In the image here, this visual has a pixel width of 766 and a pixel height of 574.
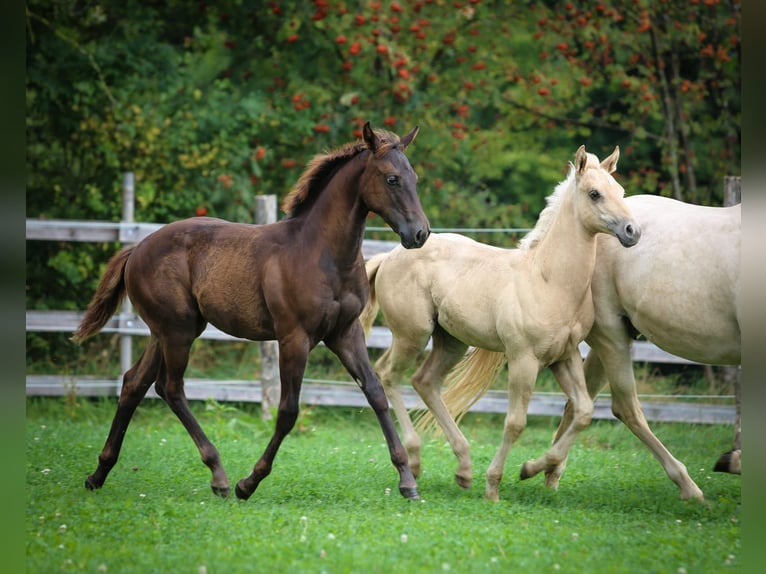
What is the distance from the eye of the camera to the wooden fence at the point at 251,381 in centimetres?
889

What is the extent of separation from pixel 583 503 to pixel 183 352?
2.83 metres

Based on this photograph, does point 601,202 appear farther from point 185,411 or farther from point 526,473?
point 185,411

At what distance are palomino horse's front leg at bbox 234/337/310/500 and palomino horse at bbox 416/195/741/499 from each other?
1306mm

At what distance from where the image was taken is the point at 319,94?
10.8m

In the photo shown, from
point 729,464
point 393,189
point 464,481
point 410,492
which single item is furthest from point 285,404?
point 729,464

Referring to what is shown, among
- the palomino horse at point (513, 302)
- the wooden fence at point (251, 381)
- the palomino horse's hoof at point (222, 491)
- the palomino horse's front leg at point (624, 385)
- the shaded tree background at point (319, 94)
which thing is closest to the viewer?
the palomino horse at point (513, 302)

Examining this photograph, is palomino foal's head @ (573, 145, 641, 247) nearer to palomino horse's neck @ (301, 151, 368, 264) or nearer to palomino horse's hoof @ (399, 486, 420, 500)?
palomino horse's neck @ (301, 151, 368, 264)

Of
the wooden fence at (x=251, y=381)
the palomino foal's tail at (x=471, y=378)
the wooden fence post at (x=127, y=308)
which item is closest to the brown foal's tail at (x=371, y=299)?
the palomino foal's tail at (x=471, y=378)

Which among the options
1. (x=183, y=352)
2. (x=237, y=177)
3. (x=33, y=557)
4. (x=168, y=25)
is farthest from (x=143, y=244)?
(x=168, y=25)

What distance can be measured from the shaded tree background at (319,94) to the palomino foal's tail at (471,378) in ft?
15.1

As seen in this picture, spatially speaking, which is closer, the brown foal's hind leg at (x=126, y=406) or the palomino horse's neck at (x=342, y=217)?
the palomino horse's neck at (x=342, y=217)

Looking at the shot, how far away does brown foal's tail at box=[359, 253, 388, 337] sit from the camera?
22.5 feet

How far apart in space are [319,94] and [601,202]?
6029 millimetres

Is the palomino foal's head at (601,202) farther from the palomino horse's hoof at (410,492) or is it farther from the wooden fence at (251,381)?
the wooden fence at (251,381)
